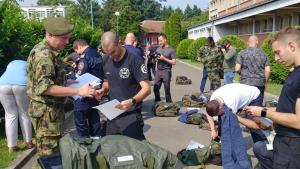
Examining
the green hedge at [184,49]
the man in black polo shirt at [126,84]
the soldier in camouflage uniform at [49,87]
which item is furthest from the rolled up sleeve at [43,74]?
the green hedge at [184,49]

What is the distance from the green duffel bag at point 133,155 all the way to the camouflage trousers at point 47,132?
609 millimetres

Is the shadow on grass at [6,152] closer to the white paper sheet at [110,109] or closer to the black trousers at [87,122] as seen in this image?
the black trousers at [87,122]

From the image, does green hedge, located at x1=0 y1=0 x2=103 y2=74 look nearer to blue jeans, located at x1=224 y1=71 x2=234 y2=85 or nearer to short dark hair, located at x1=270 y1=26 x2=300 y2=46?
short dark hair, located at x1=270 y1=26 x2=300 y2=46

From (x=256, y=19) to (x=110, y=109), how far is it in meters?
27.1

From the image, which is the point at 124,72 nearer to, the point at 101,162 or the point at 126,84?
the point at 126,84

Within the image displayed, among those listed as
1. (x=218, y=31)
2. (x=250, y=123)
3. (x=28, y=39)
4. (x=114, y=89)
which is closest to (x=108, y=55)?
(x=114, y=89)

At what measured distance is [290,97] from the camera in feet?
9.86

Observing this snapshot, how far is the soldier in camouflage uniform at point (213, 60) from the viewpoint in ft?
38.7

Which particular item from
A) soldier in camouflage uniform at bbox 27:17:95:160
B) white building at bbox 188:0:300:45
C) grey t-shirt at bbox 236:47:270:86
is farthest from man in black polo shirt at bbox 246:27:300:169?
white building at bbox 188:0:300:45

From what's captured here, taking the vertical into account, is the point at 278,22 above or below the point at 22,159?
above

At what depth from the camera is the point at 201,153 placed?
18.3ft

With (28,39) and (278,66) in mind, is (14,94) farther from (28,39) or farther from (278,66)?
(278,66)

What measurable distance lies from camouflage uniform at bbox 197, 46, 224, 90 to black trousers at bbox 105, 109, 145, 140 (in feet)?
26.1

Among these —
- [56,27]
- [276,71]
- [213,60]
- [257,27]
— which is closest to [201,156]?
[56,27]
